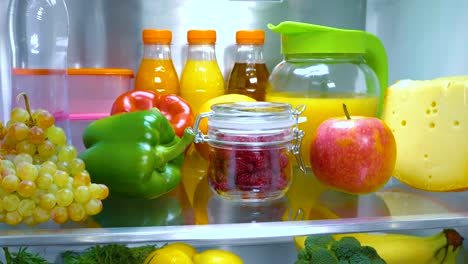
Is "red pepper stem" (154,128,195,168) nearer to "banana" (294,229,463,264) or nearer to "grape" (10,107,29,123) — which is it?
"grape" (10,107,29,123)

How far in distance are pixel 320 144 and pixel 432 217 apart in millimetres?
222

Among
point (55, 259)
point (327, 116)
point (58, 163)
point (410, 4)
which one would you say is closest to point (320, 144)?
→ point (327, 116)

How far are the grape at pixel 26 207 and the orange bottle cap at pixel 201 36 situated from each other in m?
0.65

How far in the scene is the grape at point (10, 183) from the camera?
0.70 meters

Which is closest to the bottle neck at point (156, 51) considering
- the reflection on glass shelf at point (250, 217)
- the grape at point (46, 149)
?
the reflection on glass shelf at point (250, 217)

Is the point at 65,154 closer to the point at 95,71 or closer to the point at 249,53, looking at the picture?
the point at 95,71

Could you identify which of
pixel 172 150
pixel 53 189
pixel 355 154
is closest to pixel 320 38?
pixel 355 154

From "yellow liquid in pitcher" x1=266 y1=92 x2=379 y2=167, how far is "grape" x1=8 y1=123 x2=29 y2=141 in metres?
0.50

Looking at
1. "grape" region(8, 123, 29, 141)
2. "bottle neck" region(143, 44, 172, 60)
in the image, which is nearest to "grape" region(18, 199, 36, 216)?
"grape" region(8, 123, 29, 141)

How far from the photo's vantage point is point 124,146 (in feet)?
2.90

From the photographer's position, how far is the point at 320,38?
3.18 feet

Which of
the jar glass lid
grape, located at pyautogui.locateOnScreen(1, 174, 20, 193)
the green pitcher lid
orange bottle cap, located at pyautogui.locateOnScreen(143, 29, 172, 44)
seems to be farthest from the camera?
orange bottle cap, located at pyautogui.locateOnScreen(143, 29, 172, 44)

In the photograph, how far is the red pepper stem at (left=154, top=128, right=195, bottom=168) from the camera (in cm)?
89

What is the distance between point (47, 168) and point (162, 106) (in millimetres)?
424
